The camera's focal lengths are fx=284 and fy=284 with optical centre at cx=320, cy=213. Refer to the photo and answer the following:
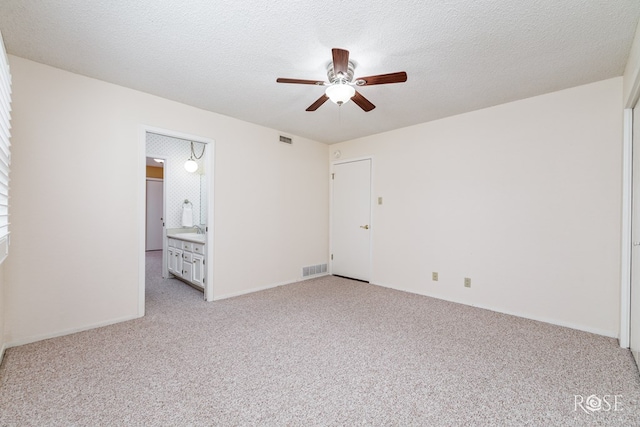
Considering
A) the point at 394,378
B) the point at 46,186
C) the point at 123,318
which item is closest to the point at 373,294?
the point at 394,378

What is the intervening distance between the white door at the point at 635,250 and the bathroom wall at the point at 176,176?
5399mm

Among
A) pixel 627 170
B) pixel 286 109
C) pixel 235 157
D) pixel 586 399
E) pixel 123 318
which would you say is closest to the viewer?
pixel 586 399

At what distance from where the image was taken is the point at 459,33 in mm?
1979

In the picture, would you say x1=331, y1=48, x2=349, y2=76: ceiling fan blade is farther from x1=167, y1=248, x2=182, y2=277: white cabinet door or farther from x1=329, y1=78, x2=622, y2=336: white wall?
x1=167, y1=248, x2=182, y2=277: white cabinet door

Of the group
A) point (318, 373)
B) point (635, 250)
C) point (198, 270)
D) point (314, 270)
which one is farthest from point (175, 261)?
point (635, 250)

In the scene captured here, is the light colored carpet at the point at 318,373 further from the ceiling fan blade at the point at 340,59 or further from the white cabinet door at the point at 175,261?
the ceiling fan blade at the point at 340,59

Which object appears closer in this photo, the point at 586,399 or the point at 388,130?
the point at 586,399

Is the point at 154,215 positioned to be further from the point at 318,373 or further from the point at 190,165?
the point at 318,373

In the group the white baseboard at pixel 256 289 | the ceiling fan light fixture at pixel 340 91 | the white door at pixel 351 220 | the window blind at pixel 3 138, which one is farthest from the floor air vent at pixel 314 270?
the window blind at pixel 3 138

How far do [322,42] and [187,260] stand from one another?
337 cm

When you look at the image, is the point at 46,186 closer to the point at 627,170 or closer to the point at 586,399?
the point at 586,399

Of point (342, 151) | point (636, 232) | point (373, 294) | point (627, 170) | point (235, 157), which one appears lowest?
Answer: point (373, 294)

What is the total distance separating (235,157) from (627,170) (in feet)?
13.2

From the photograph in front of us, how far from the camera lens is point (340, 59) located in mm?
1895
